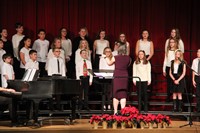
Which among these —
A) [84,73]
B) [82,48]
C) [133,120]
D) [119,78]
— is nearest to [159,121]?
[133,120]

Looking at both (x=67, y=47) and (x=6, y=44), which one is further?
(x=67, y=47)

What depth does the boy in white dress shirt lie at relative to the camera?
900 centimetres

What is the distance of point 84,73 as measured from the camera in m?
9.16

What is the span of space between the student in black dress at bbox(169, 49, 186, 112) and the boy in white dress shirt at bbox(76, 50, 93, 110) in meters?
1.68

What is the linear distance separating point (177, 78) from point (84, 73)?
1.89m

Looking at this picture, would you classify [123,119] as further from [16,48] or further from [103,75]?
[16,48]

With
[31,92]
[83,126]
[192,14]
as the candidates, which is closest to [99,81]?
[83,126]

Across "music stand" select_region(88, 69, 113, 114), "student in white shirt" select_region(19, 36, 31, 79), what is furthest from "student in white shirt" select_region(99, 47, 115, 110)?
"student in white shirt" select_region(19, 36, 31, 79)

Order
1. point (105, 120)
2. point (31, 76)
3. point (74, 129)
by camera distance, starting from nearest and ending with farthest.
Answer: point (74, 129) → point (31, 76) → point (105, 120)

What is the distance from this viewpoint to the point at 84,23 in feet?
35.6

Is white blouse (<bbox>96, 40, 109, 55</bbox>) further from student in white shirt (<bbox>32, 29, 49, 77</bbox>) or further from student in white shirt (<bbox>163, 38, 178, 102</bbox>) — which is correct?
student in white shirt (<bbox>163, 38, 178, 102</bbox>)

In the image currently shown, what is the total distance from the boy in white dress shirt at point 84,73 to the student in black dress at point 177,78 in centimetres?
168

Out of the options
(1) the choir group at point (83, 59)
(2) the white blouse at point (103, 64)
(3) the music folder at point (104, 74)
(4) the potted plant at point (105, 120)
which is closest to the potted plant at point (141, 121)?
(4) the potted plant at point (105, 120)

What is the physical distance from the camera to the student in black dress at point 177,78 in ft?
29.5
